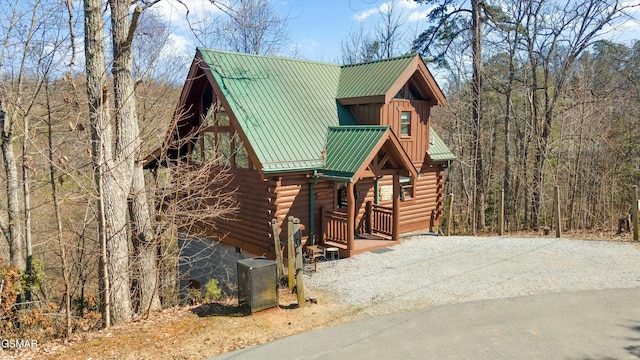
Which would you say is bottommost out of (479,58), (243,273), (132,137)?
(243,273)

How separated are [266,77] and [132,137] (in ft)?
21.8

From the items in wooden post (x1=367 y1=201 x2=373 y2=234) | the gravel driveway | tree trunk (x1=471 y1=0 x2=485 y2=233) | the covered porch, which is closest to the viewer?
the gravel driveway

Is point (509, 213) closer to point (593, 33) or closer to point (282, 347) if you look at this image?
point (593, 33)

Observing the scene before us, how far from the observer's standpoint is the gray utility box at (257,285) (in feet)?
27.2

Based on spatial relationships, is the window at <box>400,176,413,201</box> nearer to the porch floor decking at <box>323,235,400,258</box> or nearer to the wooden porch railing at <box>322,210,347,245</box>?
the porch floor decking at <box>323,235,400,258</box>

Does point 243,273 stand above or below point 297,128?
below

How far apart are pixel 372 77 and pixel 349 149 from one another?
423cm

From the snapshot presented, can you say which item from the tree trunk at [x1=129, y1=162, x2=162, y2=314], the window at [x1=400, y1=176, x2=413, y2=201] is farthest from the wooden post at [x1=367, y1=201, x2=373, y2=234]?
the tree trunk at [x1=129, y1=162, x2=162, y2=314]

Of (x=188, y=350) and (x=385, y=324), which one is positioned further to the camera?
(x=385, y=324)

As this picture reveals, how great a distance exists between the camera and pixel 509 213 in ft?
78.7

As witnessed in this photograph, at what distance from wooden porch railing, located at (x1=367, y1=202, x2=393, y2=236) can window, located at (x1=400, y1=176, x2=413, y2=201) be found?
65.2 inches

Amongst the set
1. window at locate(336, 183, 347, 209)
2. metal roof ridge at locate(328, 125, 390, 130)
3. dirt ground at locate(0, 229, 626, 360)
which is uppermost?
metal roof ridge at locate(328, 125, 390, 130)

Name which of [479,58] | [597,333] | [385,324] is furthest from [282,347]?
[479,58]

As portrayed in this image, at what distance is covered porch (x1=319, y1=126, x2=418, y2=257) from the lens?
12.7m
